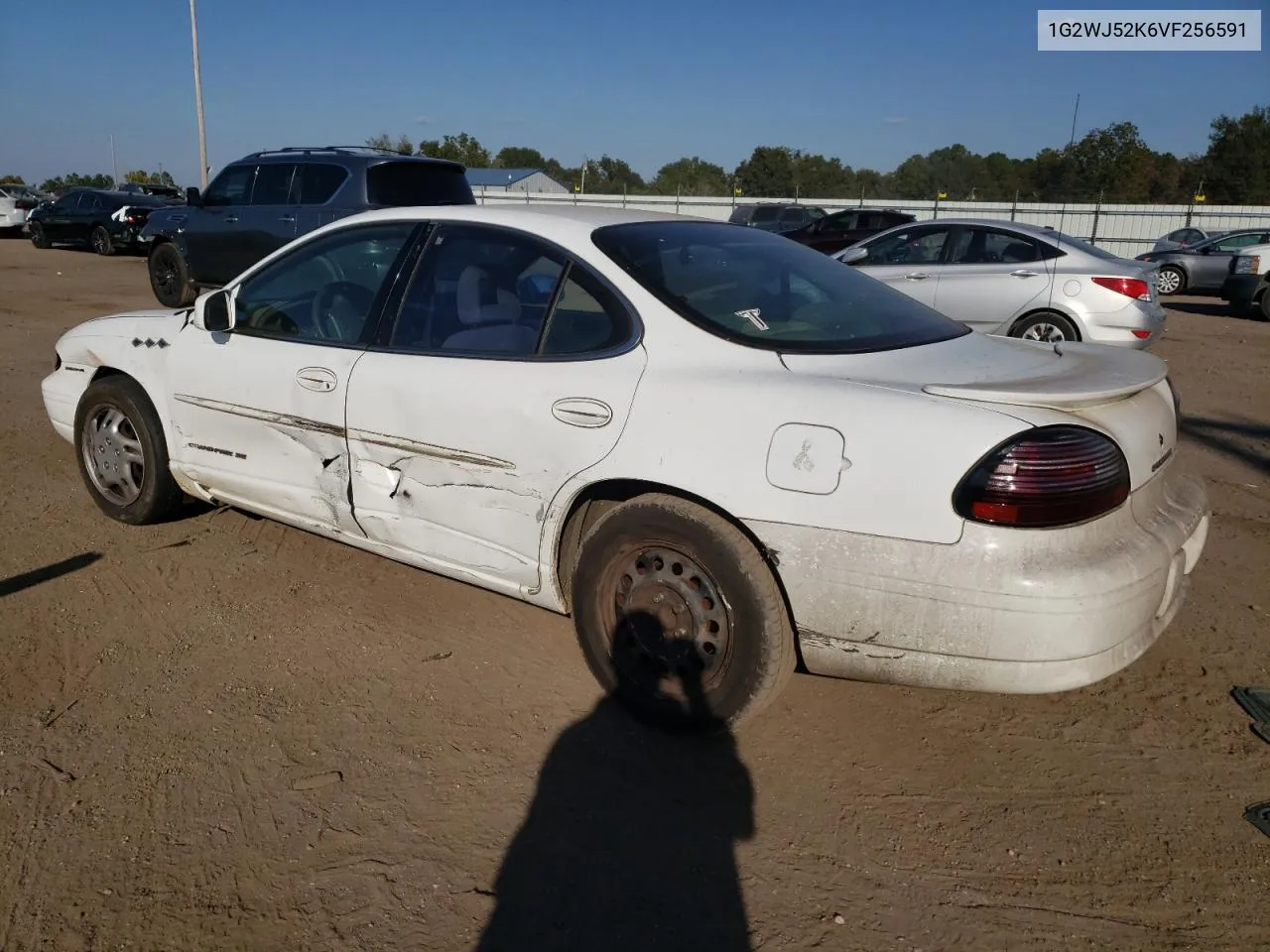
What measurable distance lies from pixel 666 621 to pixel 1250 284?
16065mm

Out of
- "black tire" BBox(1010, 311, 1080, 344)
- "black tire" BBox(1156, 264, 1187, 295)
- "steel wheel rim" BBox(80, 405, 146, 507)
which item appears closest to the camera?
"steel wheel rim" BBox(80, 405, 146, 507)

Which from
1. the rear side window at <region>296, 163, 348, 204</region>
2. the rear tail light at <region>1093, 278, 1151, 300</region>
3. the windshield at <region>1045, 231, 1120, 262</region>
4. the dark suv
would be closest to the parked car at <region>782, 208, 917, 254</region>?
the windshield at <region>1045, 231, 1120, 262</region>

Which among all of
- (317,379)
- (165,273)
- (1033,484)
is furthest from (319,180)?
(1033,484)

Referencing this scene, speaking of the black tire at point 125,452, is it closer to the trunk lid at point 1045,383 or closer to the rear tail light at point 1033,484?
the trunk lid at point 1045,383

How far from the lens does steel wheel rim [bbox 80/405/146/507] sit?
4.62 m

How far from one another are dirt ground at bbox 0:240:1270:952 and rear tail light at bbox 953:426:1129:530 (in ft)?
2.95

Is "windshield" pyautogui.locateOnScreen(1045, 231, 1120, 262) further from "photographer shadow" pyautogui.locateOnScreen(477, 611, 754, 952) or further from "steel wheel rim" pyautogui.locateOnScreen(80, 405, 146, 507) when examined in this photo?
"steel wheel rim" pyautogui.locateOnScreen(80, 405, 146, 507)

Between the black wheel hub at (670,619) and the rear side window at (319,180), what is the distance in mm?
8607

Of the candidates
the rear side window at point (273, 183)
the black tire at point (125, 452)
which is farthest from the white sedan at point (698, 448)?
the rear side window at point (273, 183)

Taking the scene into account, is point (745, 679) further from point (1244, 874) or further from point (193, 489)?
point (193, 489)

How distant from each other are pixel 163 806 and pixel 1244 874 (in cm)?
289

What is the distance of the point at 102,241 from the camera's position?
72.7ft

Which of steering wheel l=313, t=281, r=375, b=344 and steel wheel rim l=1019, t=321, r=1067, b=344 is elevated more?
steering wheel l=313, t=281, r=375, b=344

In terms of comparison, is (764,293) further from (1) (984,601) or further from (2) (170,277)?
(2) (170,277)
